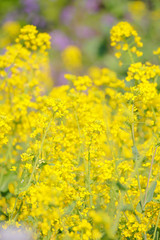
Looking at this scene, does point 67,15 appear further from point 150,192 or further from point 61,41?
point 150,192

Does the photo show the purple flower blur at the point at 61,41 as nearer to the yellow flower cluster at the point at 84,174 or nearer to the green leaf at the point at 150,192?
the yellow flower cluster at the point at 84,174

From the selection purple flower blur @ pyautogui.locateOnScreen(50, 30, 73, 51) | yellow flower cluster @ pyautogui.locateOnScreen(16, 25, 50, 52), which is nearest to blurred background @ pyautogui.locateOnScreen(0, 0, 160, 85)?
purple flower blur @ pyautogui.locateOnScreen(50, 30, 73, 51)

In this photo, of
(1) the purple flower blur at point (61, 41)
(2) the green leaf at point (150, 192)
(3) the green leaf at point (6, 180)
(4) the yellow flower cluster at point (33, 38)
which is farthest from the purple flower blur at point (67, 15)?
(2) the green leaf at point (150, 192)

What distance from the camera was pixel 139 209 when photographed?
3.78 feet

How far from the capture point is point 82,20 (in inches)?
258

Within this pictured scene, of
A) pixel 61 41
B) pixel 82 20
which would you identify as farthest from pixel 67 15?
pixel 61 41

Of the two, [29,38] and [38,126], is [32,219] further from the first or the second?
[29,38]

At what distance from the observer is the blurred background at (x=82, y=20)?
5.21 metres

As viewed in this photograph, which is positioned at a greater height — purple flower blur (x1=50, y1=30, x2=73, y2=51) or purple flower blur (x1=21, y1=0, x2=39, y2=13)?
purple flower blur (x1=21, y1=0, x2=39, y2=13)

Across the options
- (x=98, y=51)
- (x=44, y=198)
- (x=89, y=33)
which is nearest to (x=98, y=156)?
(x=44, y=198)

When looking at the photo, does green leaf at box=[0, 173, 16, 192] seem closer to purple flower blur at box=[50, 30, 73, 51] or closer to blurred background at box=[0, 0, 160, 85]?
blurred background at box=[0, 0, 160, 85]

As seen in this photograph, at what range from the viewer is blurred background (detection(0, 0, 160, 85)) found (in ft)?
17.1

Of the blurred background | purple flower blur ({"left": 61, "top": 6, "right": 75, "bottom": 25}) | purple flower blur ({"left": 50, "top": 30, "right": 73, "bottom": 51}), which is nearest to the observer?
the blurred background

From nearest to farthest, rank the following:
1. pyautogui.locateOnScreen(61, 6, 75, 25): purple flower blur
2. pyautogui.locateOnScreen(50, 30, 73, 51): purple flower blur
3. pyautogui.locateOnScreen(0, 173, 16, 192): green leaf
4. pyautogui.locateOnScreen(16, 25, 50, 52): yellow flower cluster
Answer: pyautogui.locateOnScreen(0, 173, 16, 192): green leaf → pyautogui.locateOnScreen(16, 25, 50, 52): yellow flower cluster → pyautogui.locateOnScreen(50, 30, 73, 51): purple flower blur → pyautogui.locateOnScreen(61, 6, 75, 25): purple flower blur
